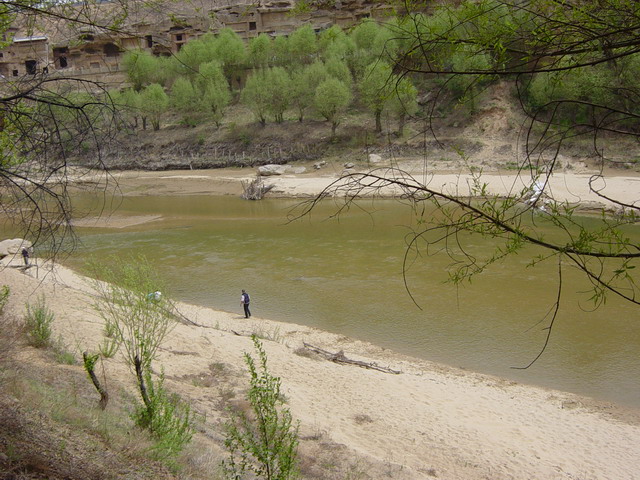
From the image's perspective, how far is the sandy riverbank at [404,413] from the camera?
7.71 m

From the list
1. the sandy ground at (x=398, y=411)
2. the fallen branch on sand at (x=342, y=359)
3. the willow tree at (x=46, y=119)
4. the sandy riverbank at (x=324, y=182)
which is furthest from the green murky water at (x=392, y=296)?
the willow tree at (x=46, y=119)

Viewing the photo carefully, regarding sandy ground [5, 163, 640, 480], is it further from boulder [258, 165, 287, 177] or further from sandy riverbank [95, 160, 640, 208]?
boulder [258, 165, 287, 177]

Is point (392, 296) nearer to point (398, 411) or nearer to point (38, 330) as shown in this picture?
point (398, 411)

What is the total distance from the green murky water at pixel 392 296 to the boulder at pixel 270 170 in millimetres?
13531

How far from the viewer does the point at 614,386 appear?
10852 mm

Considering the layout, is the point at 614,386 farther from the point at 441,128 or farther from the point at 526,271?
the point at 441,128

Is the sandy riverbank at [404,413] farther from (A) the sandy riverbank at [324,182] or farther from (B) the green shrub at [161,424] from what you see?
(A) the sandy riverbank at [324,182]

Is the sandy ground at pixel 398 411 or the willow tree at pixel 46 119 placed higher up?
the willow tree at pixel 46 119

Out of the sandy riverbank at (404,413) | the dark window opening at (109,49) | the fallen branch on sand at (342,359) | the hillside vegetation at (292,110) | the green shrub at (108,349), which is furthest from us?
the dark window opening at (109,49)

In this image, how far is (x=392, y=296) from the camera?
16031mm

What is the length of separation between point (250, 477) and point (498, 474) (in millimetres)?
3996

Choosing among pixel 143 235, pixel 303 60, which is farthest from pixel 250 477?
pixel 303 60

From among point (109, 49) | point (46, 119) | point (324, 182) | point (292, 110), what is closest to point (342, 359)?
point (46, 119)

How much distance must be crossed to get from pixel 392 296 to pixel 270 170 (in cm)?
2629
